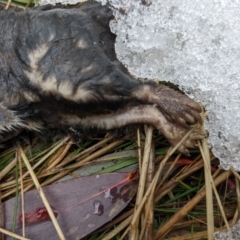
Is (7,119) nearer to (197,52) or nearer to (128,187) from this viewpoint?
(128,187)

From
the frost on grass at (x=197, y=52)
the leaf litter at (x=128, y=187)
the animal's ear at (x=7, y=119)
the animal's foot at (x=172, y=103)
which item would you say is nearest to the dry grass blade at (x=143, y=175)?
the leaf litter at (x=128, y=187)

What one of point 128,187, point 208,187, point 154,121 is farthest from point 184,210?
point 154,121

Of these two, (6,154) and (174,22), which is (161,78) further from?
(6,154)

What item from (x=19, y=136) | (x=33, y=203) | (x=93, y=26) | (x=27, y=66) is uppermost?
(x=93, y=26)

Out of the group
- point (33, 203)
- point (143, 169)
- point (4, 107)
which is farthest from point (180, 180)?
point (4, 107)

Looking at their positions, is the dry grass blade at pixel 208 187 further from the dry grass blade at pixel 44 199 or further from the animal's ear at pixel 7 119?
the animal's ear at pixel 7 119

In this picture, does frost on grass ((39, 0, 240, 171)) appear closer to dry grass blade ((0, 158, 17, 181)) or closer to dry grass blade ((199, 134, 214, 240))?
dry grass blade ((199, 134, 214, 240))

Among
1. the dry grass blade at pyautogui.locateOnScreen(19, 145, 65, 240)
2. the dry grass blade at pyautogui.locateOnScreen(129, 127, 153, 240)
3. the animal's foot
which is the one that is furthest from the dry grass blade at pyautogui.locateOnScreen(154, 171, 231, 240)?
the dry grass blade at pyautogui.locateOnScreen(19, 145, 65, 240)
